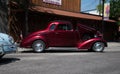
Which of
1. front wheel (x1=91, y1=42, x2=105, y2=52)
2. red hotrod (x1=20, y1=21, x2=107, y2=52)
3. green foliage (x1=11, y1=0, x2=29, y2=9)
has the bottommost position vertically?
front wheel (x1=91, y1=42, x2=105, y2=52)

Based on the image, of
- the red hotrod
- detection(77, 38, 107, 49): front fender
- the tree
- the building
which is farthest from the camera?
the building

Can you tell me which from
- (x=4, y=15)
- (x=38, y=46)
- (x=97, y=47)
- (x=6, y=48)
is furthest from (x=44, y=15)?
(x=6, y=48)

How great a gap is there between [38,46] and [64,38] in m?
1.58

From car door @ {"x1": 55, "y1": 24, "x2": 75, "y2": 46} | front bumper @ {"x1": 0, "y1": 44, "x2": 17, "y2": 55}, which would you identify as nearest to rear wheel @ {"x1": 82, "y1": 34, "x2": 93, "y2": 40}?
car door @ {"x1": 55, "y1": 24, "x2": 75, "y2": 46}

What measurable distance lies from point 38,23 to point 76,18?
15.4 feet

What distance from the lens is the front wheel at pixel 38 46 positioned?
1877cm

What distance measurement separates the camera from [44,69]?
1157 centimetres

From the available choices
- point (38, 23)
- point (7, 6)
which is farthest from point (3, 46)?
point (38, 23)

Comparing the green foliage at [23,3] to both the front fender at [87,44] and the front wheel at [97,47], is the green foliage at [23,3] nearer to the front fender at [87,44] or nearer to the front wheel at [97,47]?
the front fender at [87,44]

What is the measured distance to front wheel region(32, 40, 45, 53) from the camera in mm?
18766

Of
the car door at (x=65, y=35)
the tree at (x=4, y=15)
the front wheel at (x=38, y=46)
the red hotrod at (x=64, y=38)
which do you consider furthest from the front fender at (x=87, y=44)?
the tree at (x=4, y=15)

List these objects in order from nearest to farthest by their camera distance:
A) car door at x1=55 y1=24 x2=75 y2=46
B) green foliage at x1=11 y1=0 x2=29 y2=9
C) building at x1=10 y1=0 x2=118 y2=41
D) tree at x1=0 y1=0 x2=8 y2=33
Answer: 1. car door at x1=55 y1=24 x2=75 y2=46
2. green foliage at x1=11 y1=0 x2=29 y2=9
3. tree at x1=0 y1=0 x2=8 y2=33
4. building at x1=10 y1=0 x2=118 y2=41

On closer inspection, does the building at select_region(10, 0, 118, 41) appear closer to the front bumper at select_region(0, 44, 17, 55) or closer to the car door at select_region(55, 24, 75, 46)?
the car door at select_region(55, 24, 75, 46)

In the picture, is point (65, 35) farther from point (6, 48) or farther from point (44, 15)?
point (44, 15)
